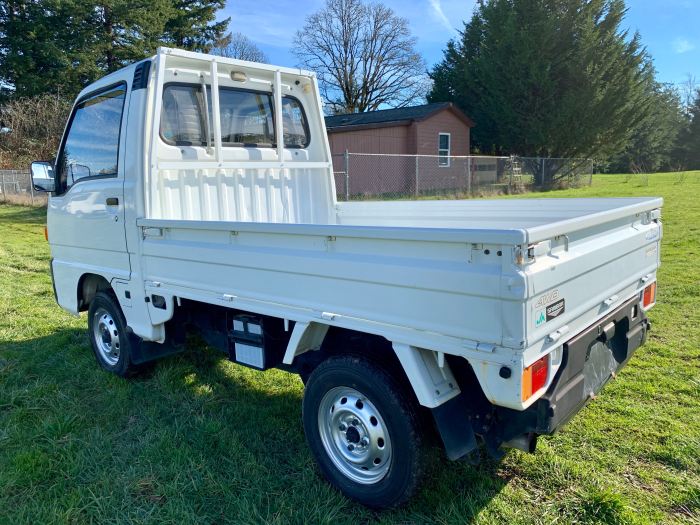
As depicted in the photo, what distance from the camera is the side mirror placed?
4.71m

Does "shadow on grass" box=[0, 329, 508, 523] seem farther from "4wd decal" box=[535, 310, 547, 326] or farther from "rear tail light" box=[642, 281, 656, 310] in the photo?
"rear tail light" box=[642, 281, 656, 310]

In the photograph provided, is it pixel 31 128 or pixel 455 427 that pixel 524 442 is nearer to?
pixel 455 427

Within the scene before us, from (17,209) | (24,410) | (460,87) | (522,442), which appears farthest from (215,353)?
(460,87)

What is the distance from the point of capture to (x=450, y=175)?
22.8 m

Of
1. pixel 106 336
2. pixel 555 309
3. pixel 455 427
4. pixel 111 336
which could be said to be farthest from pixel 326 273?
pixel 106 336

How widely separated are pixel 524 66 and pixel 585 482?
1038 inches

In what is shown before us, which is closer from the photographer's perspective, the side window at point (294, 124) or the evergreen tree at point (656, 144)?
the side window at point (294, 124)

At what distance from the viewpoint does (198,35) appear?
2966 centimetres

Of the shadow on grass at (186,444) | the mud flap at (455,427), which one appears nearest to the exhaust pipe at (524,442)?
the mud flap at (455,427)

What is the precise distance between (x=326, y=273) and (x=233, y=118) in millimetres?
2464

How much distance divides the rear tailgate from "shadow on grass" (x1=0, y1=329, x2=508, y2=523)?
943 mm

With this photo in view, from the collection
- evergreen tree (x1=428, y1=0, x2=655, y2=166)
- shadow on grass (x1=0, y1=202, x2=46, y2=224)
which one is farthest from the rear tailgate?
evergreen tree (x1=428, y1=0, x2=655, y2=166)

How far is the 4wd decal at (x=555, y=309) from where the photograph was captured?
7.48 ft

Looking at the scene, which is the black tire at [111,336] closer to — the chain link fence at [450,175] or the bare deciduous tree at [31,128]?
the chain link fence at [450,175]
